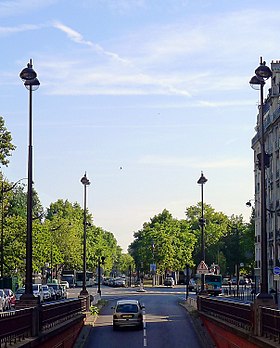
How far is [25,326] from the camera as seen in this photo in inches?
811

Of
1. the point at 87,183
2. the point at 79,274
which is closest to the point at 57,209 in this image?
the point at 79,274

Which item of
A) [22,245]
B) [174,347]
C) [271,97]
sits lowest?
[174,347]

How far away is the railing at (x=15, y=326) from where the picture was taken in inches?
695

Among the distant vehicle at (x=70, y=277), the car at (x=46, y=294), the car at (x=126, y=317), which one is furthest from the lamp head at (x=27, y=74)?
the distant vehicle at (x=70, y=277)

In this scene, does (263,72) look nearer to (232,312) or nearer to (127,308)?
(232,312)

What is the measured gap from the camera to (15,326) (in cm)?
1920

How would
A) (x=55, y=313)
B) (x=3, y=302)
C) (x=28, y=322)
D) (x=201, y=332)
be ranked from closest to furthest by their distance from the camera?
(x=28, y=322)
(x=55, y=313)
(x=201, y=332)
(x=3, y=302)

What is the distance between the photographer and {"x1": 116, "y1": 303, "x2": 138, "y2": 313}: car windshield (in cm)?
4147

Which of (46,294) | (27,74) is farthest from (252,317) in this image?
(46,294)

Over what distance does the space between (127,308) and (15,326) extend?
22875mm

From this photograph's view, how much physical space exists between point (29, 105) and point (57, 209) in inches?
6258

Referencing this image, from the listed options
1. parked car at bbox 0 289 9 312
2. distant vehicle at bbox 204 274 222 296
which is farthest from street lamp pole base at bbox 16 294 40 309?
distant vehicle at bbox 204 274 222 296

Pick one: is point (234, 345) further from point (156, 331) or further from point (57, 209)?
point (57, 209)

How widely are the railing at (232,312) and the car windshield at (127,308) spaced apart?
3.78m
